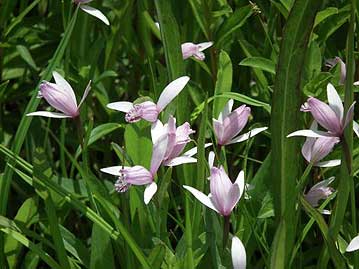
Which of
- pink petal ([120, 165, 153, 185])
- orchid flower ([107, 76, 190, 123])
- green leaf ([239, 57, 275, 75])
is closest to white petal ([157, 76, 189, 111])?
orchid flower ([107, 76, 190, 123])

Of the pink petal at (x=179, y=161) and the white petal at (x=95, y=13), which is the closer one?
the pink petal at (x=179, y=161)

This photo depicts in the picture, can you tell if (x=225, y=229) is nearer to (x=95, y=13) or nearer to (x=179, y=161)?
(x=179, y=161)

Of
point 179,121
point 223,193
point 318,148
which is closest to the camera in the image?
point 223,193

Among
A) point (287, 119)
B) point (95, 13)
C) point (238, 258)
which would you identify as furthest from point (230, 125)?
point (95, 13)

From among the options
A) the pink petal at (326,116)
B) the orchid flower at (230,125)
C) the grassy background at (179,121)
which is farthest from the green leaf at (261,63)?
the pink petal at (326,116)

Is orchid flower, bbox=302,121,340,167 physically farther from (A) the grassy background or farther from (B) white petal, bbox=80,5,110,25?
(B) white petal, bbox=80,5,110,25

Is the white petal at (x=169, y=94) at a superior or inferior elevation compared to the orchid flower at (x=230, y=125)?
superior

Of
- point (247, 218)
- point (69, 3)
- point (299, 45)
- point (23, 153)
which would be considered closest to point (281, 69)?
point (299, 45)

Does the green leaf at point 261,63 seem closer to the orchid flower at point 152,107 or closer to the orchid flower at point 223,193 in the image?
the orchid flower at point 152,107
